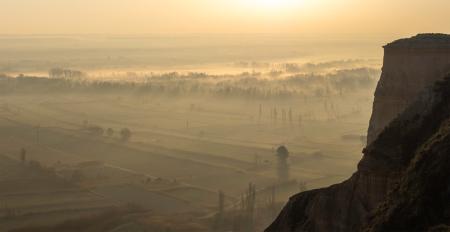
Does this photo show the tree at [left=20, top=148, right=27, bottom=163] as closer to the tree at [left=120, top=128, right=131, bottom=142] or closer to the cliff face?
the tree at [left=120, top=128, right=131, bottom=142]

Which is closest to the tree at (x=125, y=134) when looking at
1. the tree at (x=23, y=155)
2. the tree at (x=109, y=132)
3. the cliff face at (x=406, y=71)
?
the tree at (x=109, y=132)

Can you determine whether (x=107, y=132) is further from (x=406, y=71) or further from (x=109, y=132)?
(x=406, y=71)

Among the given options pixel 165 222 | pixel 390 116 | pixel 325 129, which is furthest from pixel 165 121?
pixel 390 116

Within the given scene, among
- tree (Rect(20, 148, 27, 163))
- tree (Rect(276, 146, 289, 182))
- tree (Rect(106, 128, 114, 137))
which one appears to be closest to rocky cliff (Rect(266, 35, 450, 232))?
tree (Rect(276, 146, 289, 182))

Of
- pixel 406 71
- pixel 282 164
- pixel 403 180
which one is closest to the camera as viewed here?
pixel 403 180

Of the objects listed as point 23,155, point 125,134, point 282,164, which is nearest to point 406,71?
point 282,164

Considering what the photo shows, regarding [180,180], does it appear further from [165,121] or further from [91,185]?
[165,121]

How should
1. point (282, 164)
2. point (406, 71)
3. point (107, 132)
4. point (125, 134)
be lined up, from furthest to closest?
point (107, 132) → point (125, 134) → point (282, 164) → point (406, 71)
